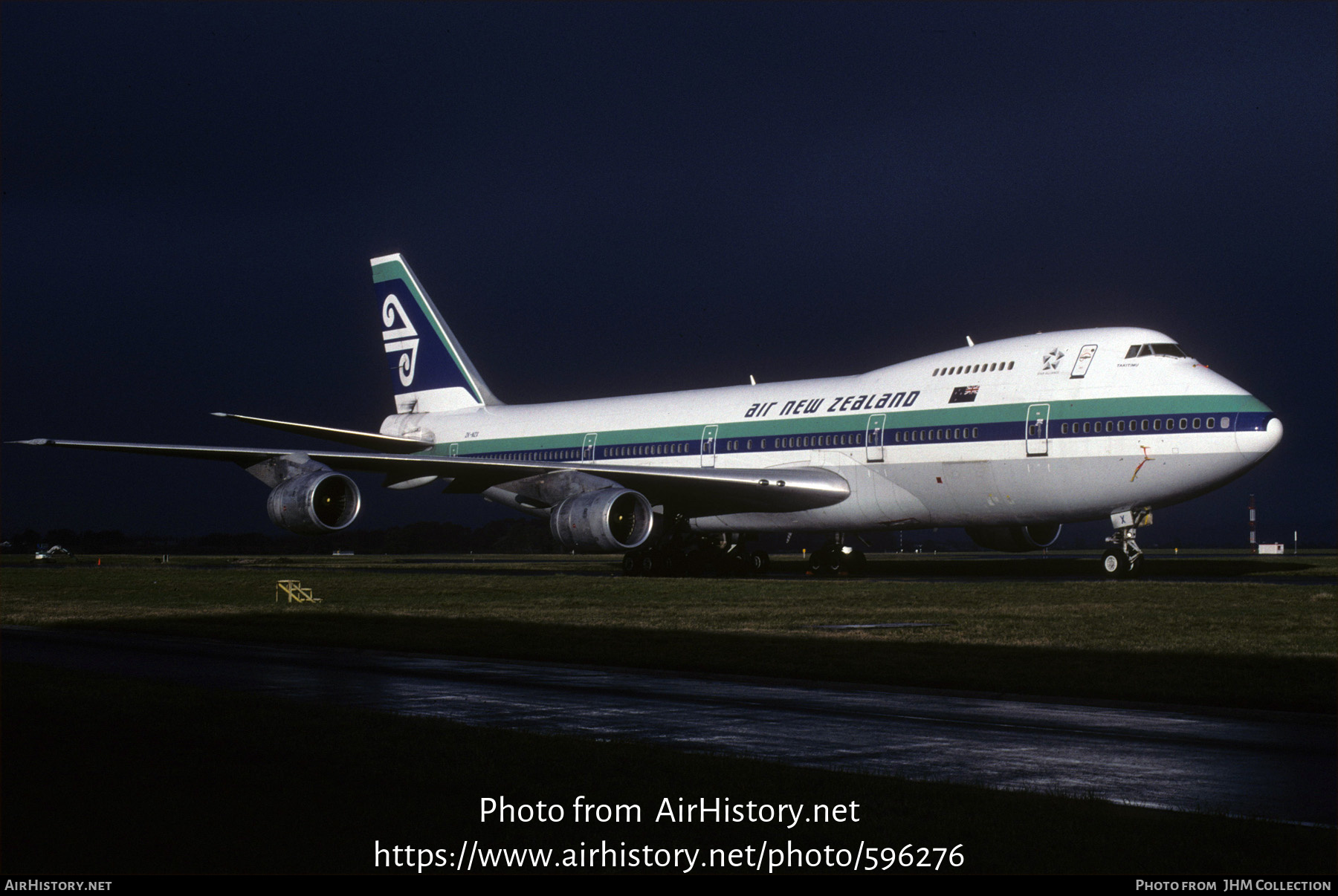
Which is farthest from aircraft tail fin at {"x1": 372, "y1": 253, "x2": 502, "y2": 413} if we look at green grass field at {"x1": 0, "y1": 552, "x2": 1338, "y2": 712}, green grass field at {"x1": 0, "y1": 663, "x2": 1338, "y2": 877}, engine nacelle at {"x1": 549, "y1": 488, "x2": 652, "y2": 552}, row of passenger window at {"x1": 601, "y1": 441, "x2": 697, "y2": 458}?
green grass field at {"x1": 0, "y1": 663, "x2": 1338, "y2": 877}

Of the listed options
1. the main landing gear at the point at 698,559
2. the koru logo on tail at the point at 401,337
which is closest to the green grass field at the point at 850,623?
the main landing gear at the point at 698,559

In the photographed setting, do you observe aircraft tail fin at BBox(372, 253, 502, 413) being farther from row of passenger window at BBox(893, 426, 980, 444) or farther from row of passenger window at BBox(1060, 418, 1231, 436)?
row of passenger window at BBox(1060, 418, 1231, 436)

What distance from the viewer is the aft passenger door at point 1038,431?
93.1 feet

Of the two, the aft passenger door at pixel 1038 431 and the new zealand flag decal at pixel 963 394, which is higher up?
the new zealand flag decal at pixel 963 394

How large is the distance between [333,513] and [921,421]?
646 inches

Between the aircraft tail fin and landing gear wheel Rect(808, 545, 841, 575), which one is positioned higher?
the aircraft tail fin

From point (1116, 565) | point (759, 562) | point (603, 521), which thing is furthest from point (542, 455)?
point (1116, 565)

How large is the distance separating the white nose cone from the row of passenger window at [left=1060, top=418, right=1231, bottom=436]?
1.34 feet

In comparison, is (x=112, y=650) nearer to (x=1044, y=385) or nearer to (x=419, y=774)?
(x=419, y=774)

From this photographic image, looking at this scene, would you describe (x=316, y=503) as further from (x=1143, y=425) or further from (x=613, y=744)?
(x=613, y=744)

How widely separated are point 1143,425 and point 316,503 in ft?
70.4

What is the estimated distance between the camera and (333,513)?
33594mm

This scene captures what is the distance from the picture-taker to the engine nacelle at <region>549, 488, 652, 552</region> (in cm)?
3119

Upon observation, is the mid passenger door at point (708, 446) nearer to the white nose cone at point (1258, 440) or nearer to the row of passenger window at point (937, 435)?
the row of passenger window at point (937, 435)
